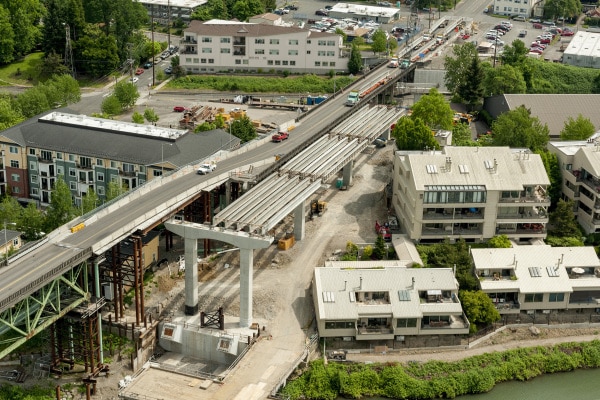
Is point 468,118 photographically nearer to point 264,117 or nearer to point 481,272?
point 264,117

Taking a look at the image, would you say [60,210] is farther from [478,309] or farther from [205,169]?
[478,309]

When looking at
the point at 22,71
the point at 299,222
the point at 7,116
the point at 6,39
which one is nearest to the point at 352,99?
the point at 299,222

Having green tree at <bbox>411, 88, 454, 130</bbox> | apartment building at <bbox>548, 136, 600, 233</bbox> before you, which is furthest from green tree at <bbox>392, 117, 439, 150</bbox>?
apartment building at <bbox>548, 136, 600, 233</bbox>

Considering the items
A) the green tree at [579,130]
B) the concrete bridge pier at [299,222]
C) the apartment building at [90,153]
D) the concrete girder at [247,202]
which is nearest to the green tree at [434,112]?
the green tree at [579,130]

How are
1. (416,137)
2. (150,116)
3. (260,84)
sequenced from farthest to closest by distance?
(260,84)
(150,116)
(416,137)

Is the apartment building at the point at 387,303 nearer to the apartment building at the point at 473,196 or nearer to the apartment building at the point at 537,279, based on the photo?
the apartment building at the point at 537,279

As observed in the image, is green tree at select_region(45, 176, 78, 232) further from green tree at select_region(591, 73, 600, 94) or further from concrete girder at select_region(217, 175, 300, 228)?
green tree at select_region(591, 73, 600, 94)
